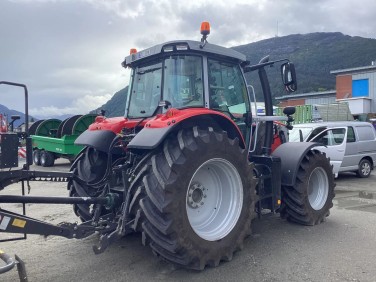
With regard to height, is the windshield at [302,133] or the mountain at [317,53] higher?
the mountain at [317,53]

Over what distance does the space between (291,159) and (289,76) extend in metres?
1.16

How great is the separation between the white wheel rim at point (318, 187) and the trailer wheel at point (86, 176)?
313cm

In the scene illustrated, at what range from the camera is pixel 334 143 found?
1084 centimetres

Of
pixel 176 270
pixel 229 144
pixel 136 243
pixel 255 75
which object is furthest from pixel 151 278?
pixel 255 75

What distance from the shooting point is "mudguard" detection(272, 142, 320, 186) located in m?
5.27

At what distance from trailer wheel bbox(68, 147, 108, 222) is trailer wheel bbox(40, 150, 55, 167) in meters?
10.9

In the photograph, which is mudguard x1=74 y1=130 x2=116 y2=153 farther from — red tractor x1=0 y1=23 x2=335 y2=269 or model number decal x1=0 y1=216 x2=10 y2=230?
model number decal x1=0 y1=216 x2=10 y2=230

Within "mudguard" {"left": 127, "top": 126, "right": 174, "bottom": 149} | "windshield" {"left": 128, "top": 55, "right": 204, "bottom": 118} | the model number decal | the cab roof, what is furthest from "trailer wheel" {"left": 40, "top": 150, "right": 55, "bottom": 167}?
the model number decal

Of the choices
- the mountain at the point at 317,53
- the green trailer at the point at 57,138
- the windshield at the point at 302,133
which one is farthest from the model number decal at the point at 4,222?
the mountain at the point at 317,53

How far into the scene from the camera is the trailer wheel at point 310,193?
17.6ft

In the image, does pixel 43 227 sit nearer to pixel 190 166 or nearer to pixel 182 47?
pixel 190 166

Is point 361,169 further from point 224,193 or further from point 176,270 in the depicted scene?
point 176,270

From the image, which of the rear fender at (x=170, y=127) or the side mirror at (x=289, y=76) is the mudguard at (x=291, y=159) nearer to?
the side mirror at (x=289, y=76)

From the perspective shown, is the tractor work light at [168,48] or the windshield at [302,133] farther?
the windshield at [302,133]
